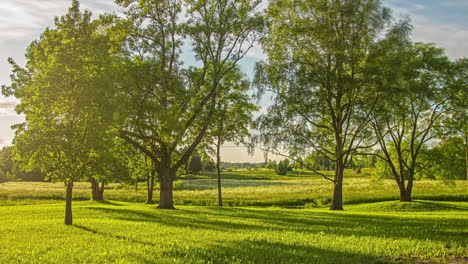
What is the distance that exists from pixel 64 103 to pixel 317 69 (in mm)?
20671

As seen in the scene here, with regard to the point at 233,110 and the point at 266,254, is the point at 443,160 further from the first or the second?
the point at 266,254

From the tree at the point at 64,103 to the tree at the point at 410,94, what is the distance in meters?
21.2

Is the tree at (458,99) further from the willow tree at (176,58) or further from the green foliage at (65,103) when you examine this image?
the green foliage at (65,103)

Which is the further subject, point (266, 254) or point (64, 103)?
point (64, 103)

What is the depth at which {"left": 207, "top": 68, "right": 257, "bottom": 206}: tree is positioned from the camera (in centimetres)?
3409

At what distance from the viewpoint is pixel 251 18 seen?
30547mm

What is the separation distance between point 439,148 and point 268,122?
24990mm

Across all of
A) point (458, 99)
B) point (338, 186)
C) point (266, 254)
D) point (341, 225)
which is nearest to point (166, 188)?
point (338, 186)

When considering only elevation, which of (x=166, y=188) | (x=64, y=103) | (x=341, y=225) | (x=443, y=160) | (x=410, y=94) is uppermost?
(x=410, y=94)

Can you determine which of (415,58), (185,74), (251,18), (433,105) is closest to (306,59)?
(251,18)

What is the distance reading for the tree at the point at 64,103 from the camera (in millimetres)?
16469

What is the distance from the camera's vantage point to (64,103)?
676 inches

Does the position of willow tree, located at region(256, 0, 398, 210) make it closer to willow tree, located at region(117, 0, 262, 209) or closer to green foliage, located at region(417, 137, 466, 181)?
willow tree, located at region(117, 0, 262, 209)

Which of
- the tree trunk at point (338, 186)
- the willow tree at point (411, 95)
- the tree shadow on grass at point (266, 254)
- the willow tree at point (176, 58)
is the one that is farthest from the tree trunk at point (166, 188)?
the tree shadow on grass at point (266, 254)
